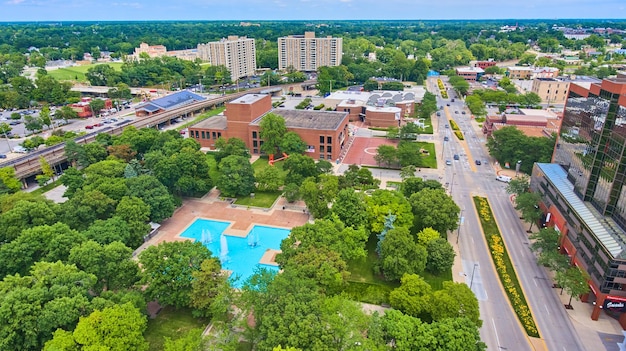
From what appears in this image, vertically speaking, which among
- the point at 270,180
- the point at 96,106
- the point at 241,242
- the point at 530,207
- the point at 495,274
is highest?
the point at 96,106

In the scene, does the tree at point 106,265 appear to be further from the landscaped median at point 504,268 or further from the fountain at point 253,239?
the landscaped median at point 504,268

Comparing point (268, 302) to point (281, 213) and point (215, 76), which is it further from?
point (215, 76)

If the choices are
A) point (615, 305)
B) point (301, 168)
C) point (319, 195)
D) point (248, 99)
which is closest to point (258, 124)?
point (248, 99)

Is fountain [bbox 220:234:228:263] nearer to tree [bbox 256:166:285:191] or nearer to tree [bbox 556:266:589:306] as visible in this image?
tree [bbox 256:166:285:191]

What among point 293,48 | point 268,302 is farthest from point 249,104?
point 293,48

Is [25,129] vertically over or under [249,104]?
under

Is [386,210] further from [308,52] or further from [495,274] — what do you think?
[308,52]
